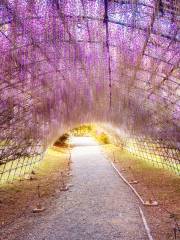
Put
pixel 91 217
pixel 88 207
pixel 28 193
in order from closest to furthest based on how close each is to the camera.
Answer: pixel 91 217 < pixel 88 207 < pixel 28 193

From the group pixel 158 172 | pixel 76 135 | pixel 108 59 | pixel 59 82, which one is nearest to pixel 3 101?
pixel 59 82

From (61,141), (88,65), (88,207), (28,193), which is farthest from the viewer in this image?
(61,141)

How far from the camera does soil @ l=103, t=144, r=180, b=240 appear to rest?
6.27 metres

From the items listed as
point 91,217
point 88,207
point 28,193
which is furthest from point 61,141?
point 91,217

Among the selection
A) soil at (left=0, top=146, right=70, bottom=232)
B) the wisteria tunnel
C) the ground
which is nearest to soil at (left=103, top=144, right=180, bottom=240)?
the ground

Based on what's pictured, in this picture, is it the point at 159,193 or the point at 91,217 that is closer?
the point at 91,217

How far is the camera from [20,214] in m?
7.52

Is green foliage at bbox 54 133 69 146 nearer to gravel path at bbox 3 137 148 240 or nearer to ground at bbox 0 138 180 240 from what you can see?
ground at bbox 0 138 180 240

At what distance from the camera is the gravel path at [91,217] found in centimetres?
598

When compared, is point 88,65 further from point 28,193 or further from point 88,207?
point 28,193

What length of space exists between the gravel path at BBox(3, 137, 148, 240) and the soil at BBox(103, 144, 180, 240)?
10.6 inches

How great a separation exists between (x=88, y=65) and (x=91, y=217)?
341 centimetres

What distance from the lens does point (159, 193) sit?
29.9 ft

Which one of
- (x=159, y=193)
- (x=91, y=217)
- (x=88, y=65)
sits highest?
(x=88, y=65)
